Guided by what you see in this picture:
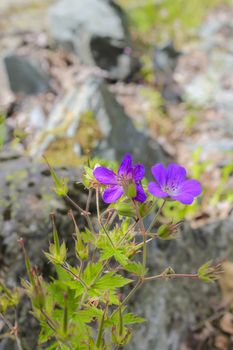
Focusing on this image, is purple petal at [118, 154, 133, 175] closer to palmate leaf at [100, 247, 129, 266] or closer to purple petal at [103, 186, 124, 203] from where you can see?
purple petal at [103, 186, 124, 203]

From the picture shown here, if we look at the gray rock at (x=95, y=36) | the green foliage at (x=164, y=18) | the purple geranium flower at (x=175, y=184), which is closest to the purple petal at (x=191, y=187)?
the purple geranium flower at (x=175, y=184)

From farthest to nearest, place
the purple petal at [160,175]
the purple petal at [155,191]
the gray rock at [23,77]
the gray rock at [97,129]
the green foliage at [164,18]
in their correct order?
1. the green foliage at [164,18]
2. the gray rock at [23,77]
3. the gray rock at [97,129]
4. the purple petal at [160,175]
5. the purple petal at [155,191]

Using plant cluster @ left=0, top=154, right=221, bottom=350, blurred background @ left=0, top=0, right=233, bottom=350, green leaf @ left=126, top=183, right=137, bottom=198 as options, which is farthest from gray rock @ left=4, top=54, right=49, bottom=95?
green leaf @ left=126, top=183, right=137, bottom=198

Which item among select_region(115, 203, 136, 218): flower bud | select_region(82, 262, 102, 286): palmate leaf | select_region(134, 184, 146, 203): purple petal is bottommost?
select_region(82, 262, 102, 286): palmate leaf

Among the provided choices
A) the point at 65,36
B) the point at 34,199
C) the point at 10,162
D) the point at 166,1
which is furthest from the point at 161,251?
the point at 166,1

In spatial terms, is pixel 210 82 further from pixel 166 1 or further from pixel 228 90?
pixel 166 1

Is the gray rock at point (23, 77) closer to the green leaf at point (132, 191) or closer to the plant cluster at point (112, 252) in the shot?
the plant cluster at point (112, 252)
